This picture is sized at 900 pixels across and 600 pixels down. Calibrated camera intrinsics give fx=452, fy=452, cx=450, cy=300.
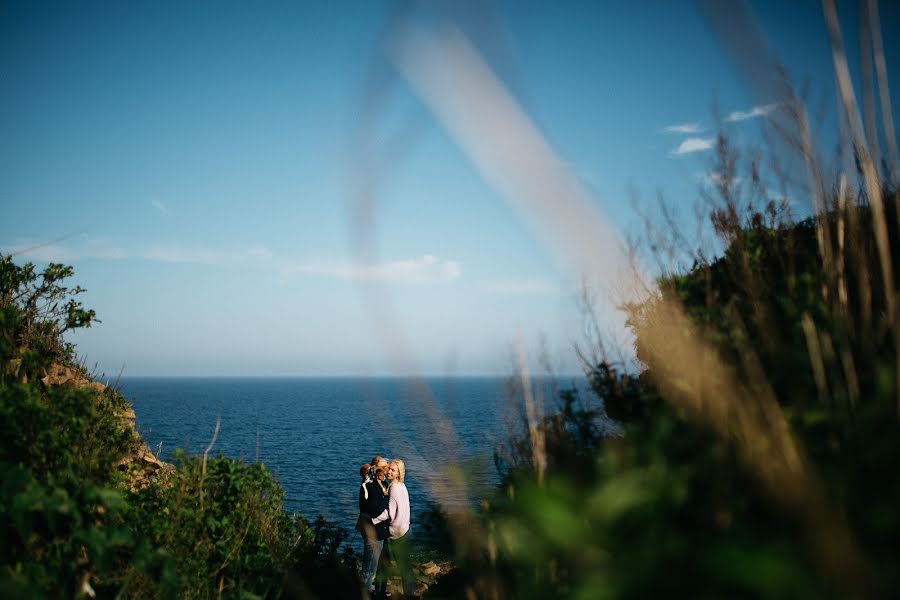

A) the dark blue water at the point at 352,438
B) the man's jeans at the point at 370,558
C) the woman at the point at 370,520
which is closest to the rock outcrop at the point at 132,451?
the dark blue water at the point at 352,438

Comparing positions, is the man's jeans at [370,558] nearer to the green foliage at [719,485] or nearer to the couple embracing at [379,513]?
the couple embracing at [379,513]

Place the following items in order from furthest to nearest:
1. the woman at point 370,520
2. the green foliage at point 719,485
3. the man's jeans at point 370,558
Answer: the woman at point 370,520 < the man's jeans at point 370,558 < the green foliage at point 719,485

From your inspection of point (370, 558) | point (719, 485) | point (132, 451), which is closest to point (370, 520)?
point (370, 558)

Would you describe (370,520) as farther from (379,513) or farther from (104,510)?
(104,510)

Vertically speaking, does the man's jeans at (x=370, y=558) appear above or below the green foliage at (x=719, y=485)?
below

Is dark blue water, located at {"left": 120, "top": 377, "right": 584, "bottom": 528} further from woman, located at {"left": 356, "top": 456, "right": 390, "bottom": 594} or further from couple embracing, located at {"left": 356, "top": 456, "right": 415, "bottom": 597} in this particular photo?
woman, located at {"left": 356, "top": 456, "right": 390, "bottom": 594}

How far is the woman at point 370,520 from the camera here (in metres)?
7.42

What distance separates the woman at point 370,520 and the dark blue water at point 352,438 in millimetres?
768

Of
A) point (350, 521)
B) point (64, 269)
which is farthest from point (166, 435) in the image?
point (64, 269)

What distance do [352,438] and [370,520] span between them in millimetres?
58530

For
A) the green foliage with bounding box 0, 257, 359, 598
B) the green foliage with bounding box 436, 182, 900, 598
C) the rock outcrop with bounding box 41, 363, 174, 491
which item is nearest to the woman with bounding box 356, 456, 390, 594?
the green foliage with bounding box 0, 257, 359, 598

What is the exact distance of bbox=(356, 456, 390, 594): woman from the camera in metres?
7.42

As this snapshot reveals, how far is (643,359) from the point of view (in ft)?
15.5

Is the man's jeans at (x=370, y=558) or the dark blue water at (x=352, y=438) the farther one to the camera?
the man's jeans at (x=370, y=558)
